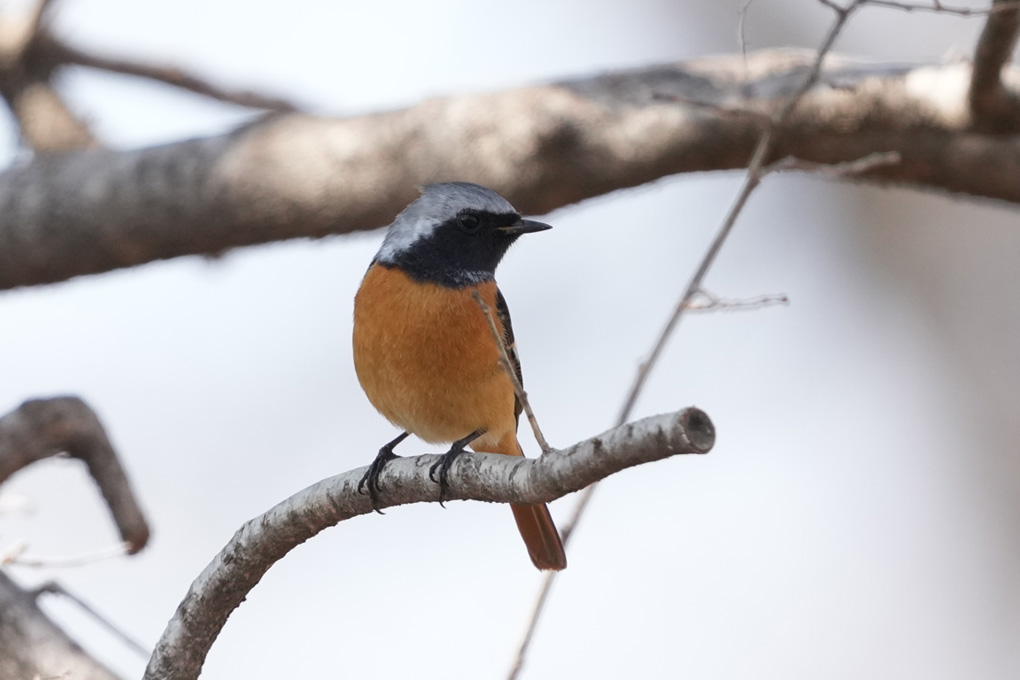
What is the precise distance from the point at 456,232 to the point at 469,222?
8 cm

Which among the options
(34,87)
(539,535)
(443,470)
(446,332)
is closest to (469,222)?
(446,332)

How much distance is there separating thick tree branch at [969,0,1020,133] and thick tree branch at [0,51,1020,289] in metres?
0.08

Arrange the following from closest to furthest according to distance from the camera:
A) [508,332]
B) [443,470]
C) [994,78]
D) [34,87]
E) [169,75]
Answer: [443,470]
[508,332]
[994,78]
[34,87]
[169,75]

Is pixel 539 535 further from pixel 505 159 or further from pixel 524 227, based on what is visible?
pixel 505 159

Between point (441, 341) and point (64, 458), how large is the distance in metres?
1.67

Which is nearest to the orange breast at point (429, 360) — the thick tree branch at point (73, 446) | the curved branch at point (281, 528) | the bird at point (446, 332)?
the bird at point (446, 332)

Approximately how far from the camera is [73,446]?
168 inches

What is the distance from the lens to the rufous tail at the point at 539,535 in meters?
4.21

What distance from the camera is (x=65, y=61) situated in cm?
675

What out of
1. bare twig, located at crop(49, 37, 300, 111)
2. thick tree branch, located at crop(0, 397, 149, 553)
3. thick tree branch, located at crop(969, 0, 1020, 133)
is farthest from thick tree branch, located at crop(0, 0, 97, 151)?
thick tree branch, located at crop(969, 0, 1020, 133)

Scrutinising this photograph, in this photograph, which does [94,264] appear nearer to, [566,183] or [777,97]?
[566,183]

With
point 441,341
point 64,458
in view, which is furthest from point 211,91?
point 441,341

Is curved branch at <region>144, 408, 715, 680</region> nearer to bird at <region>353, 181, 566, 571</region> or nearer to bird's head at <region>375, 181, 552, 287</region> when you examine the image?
bird at <region>353, 181, 566, 571</region>

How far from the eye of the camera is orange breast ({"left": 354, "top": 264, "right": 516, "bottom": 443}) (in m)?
3.79
